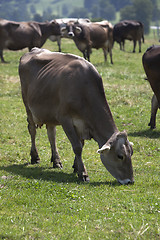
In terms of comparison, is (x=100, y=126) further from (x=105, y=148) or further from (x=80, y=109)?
(x=105, y=148)

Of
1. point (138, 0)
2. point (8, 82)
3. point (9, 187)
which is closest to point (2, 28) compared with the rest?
point (8, 82)

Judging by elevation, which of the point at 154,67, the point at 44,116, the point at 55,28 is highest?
the point at 44,116

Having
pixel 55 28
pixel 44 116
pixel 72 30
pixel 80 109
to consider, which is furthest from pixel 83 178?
pixel 55 28

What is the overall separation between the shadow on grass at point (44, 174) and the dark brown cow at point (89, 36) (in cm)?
1502

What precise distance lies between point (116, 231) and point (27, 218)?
54.6 inches

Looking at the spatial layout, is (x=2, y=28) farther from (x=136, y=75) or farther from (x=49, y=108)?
(x=49, y=108)

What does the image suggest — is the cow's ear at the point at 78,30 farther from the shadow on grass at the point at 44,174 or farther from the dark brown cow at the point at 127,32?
the shadow on grass at the point at 44,174

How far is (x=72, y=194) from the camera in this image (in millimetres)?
7668

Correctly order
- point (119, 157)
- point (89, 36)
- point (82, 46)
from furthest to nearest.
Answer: point (89, 36), point (82, 46), point (119, 157)

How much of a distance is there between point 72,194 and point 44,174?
1792mm

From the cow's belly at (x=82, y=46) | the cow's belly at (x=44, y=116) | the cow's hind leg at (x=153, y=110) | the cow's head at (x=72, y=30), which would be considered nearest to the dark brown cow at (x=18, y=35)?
the cow's head at (x=72, y=30)

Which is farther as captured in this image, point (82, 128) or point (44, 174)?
point (44, 174)

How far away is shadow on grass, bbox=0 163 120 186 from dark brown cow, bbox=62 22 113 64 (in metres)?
15.0

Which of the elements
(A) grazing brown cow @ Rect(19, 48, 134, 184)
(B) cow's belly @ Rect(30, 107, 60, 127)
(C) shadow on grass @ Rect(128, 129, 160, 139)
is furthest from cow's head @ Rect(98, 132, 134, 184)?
(C) shadow on grass @ Rect(128, 129, 160, 139)
